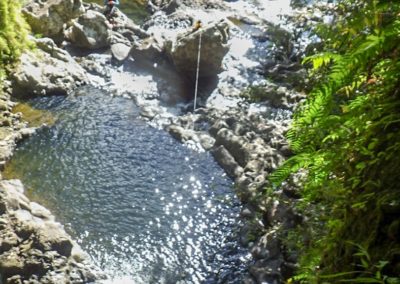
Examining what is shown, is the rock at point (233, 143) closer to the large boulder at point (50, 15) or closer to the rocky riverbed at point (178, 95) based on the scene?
the rocky riverbed at point (178, 95)

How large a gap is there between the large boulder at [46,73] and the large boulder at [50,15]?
113cm

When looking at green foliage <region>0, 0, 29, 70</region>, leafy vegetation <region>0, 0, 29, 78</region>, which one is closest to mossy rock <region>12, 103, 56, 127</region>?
leafy vegetation <region>0, 0, 29, 78</region>

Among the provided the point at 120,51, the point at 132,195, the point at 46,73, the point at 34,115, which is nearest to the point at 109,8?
the point at 120,51

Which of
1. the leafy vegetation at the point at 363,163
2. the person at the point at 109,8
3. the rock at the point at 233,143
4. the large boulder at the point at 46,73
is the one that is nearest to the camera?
the leafy vegetation at the point at 363,163

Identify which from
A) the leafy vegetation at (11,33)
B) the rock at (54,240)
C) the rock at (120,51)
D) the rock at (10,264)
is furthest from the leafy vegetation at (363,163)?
the rock at (120,51)

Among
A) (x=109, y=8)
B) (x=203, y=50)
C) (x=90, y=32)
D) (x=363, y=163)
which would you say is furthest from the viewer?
(x=109, y=8)

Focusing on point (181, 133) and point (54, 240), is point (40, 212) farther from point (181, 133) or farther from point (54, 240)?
point (181, 133)

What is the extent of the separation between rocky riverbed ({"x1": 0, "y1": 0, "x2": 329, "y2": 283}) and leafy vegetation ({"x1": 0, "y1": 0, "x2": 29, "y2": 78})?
2.07 ft

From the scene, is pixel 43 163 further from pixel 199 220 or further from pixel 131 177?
pixel 199 220

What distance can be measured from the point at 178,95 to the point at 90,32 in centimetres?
688

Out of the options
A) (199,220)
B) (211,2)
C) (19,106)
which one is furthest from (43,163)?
(211,2)

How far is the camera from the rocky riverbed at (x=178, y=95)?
10.1 m

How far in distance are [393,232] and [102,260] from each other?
10.0 meters

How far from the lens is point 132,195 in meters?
13.4
